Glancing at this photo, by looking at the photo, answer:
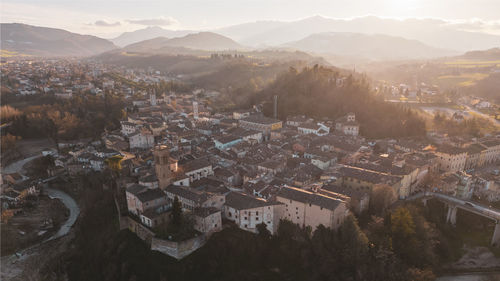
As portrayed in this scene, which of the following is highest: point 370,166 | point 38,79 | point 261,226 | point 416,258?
point 38,79

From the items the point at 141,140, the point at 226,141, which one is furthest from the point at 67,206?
the point at 226,141

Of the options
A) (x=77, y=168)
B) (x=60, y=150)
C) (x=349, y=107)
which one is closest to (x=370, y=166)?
(x=349, y=107)

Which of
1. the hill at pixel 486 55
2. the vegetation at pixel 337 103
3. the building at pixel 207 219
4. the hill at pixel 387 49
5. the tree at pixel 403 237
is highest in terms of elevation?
the hill at pixel 387 49

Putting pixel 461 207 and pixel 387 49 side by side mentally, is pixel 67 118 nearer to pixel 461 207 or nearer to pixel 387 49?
pixel 461 207

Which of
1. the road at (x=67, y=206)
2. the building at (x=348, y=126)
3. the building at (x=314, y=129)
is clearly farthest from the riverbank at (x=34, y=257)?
the building at (x=348, y=126)

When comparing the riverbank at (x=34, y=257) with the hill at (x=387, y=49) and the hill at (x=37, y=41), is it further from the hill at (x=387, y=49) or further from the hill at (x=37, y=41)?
the hill at (x=387, y=49)

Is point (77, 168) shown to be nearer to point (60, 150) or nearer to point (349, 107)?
point (60, 150)

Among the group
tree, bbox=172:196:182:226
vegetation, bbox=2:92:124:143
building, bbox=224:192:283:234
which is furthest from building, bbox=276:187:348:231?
vegetation, bbox=2:92:124:143

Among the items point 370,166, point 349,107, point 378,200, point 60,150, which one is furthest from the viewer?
point 349,107
